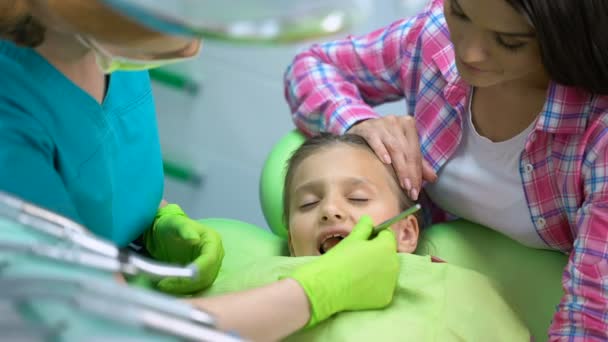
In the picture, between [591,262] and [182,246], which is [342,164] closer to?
[182,246]

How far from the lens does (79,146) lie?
1260 mm

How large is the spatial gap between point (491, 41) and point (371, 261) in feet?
1.32

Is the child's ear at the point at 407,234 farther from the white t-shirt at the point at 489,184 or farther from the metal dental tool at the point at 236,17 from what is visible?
the metal dental tool at the point at 236,17

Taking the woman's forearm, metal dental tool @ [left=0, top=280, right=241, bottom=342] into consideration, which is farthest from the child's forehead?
metal dental tool @ [left=0, top=280, right=241, bottom=342]

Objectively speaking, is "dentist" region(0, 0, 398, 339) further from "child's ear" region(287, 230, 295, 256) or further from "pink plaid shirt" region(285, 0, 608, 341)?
"pink plaid shirt" region(285, 0, 608, 341)

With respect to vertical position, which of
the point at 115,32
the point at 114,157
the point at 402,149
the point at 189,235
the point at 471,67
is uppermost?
the point at 115,32

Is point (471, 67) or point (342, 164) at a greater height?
point (471, 67)

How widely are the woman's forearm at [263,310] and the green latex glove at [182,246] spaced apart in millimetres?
327

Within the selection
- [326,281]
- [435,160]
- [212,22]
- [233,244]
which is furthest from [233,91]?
[212,22]

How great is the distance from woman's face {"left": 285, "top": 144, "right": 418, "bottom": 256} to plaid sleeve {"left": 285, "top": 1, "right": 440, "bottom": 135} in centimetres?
13

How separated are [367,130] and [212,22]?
1.01m

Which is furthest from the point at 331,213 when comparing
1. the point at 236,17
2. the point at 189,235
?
the point at 236,17

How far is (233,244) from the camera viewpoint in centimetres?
177

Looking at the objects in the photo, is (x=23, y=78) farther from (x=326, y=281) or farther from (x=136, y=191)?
(x=326, y=281)
